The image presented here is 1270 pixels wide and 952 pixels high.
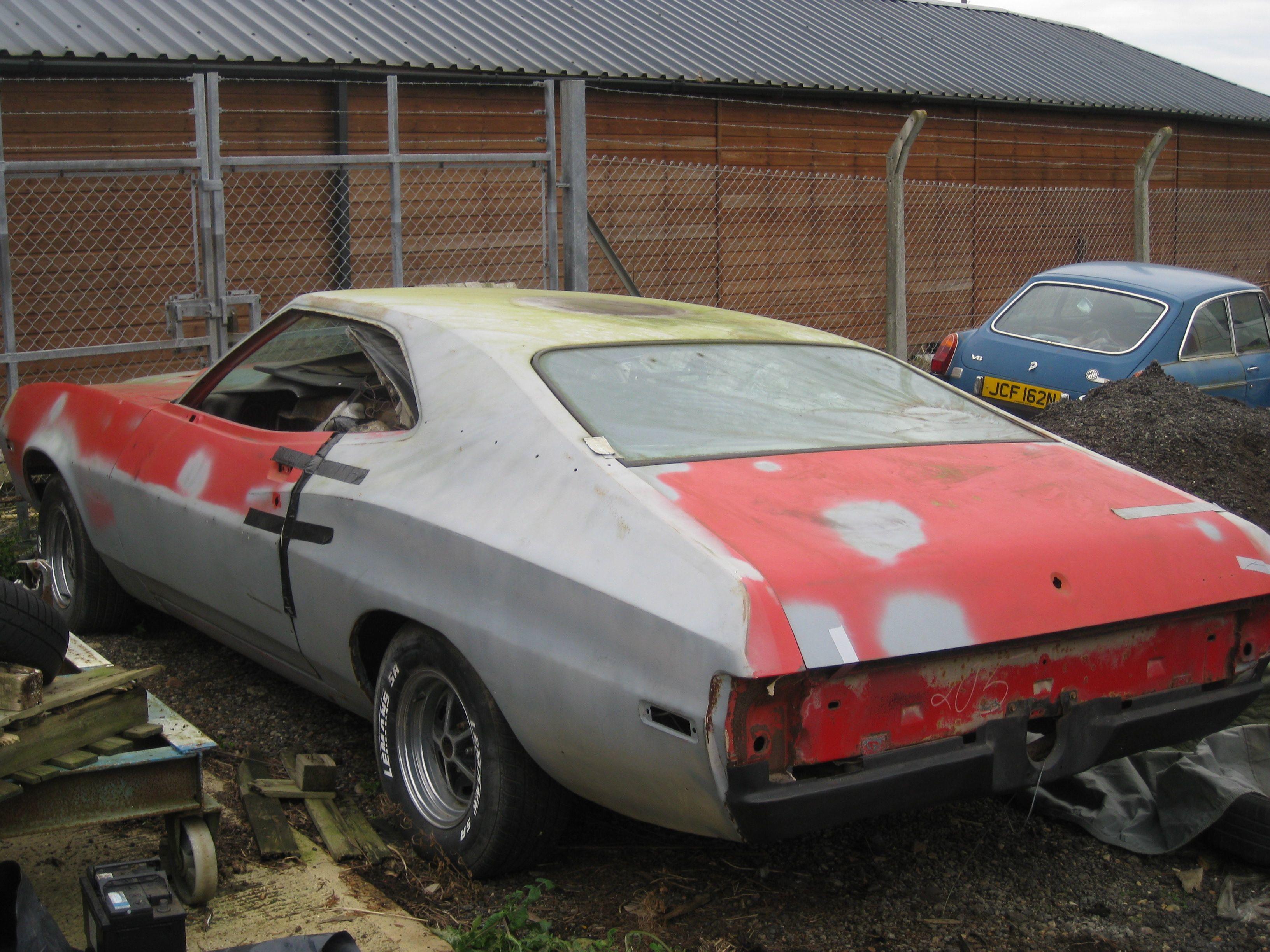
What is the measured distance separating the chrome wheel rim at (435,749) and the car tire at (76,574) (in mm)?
2044

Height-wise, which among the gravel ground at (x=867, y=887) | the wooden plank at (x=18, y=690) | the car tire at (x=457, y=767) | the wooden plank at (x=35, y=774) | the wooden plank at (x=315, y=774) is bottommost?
the gravel ground at (x=867, y=887)

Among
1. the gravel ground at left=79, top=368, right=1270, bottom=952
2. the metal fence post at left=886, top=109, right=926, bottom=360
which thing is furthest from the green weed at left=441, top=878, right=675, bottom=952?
→ the metal fence post at left=886, top=109, right=926, bottom=360

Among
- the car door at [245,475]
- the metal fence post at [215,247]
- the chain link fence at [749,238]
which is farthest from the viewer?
the chain link fence at [749,238]

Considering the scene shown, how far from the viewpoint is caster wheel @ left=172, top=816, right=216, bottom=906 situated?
2.92 meters

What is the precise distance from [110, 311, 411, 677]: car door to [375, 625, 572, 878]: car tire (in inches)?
18.4

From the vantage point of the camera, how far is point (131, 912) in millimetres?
2340

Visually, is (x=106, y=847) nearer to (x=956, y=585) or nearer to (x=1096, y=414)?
(x=956, y=585)

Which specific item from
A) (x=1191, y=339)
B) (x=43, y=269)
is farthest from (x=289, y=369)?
(x=1191, y=339)

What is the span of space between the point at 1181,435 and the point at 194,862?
17.4 ft

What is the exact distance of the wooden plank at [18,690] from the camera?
2648mm

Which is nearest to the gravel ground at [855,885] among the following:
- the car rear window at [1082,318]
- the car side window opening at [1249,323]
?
the car rear window at [1082,318]

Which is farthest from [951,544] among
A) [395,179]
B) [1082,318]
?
[1082,318]

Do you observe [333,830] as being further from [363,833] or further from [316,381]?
[316,381]

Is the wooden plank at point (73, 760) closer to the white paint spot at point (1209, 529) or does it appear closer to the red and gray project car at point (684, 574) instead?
the red and gray project car at point (684, 574)
